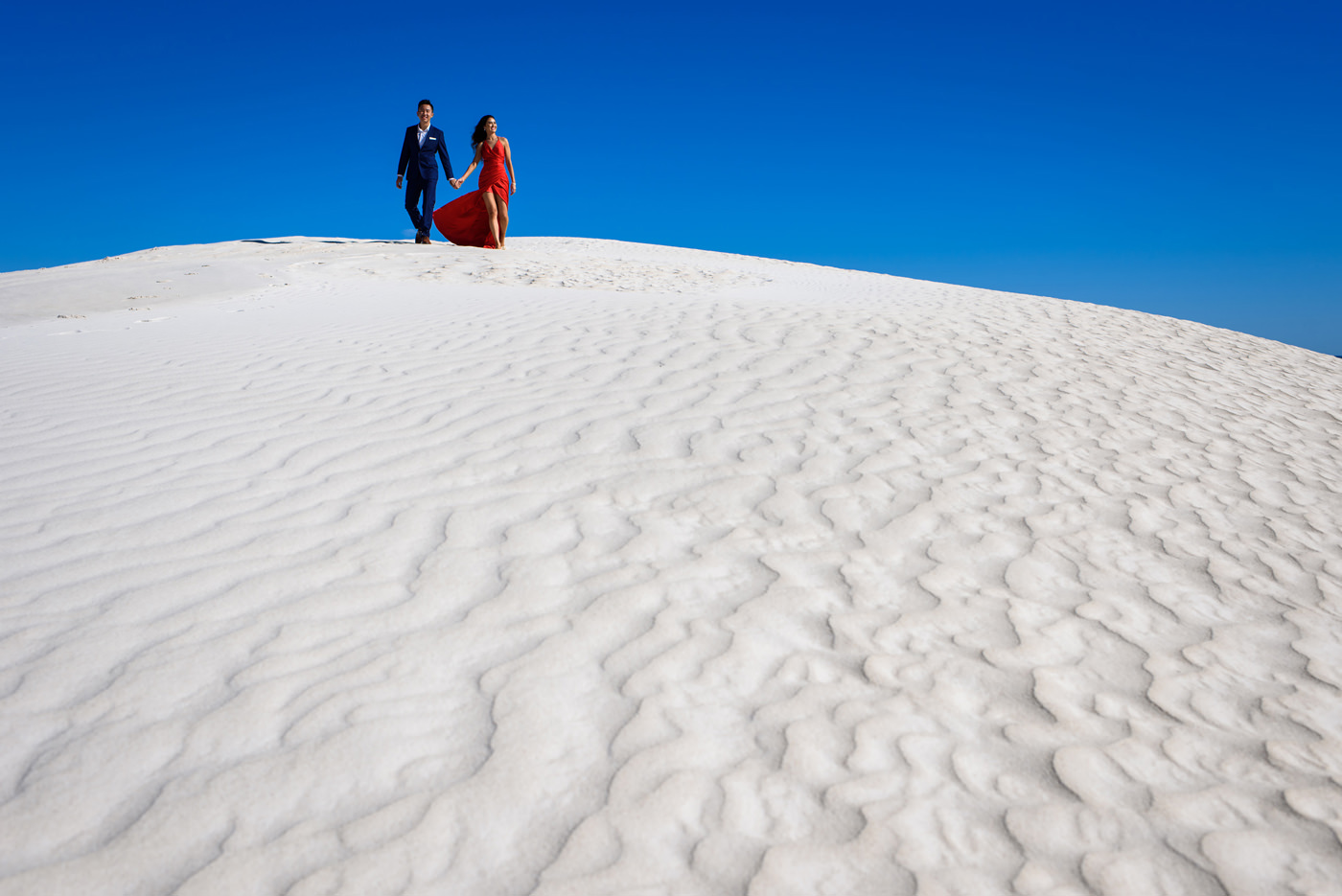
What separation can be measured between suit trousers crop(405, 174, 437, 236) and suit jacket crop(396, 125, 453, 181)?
0.42 feet

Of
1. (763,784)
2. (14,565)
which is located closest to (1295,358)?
(763,784)

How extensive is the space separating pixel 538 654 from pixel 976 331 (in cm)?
639

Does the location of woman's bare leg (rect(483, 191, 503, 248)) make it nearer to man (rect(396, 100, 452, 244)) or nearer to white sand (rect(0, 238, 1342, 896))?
man (rect(396, 100, 452, 244))

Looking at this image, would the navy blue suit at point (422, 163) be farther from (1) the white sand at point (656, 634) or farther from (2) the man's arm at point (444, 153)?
(1) the white sand at point (656, 634)

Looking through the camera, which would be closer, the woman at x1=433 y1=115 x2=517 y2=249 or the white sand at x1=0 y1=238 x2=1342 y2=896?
the white sand at x1=0 y1=238 x2=1342 y2=896

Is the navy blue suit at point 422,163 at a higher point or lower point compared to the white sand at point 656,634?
higher

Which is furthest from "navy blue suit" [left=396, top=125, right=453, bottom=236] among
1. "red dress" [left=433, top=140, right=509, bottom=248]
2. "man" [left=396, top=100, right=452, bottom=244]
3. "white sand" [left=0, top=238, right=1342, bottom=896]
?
"white sand" [left=0, top=238, right=1342, bottom=896]

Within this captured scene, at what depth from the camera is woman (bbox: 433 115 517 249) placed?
39.8 feet

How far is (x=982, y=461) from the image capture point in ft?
14.1

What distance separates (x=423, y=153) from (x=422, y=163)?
152 mm

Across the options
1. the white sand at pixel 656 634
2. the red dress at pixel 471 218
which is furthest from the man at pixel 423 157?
the white sand at pixel 656 634

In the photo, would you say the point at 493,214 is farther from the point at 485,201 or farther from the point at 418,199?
the point at 418,199

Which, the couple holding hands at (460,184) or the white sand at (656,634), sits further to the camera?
the couple holding hands at (460,184)

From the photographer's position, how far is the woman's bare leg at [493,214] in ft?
42.4
